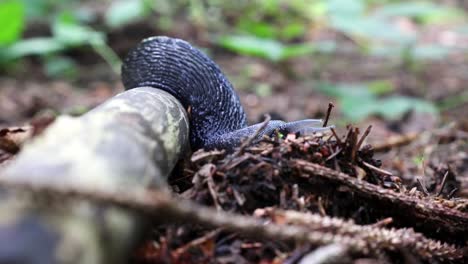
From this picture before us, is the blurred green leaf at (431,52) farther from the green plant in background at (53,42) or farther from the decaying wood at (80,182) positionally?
the decaying wood at (80,182)

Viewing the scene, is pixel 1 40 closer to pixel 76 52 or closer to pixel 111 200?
pixel 76 52

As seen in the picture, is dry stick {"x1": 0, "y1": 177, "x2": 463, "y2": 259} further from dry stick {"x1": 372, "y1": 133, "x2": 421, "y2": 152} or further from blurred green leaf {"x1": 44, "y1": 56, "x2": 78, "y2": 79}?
blurred green leaf {"x1": 44, "y1": 56, "x2": 78, "y2": 79}

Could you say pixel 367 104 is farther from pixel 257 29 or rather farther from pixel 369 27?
pixel 257 29

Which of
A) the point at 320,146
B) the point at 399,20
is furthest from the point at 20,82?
the point at 399,20

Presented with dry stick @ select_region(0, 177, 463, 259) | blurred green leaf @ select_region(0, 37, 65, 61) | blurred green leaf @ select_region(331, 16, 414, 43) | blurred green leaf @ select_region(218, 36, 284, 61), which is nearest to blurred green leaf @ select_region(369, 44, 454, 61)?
blurred green leaf @ select_region(331, 16, 414, 43)

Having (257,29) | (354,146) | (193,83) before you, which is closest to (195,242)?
(354,146)

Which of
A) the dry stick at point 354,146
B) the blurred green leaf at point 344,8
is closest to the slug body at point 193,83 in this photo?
the dry stick at point 354,146

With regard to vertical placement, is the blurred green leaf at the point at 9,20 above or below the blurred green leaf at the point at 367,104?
below
